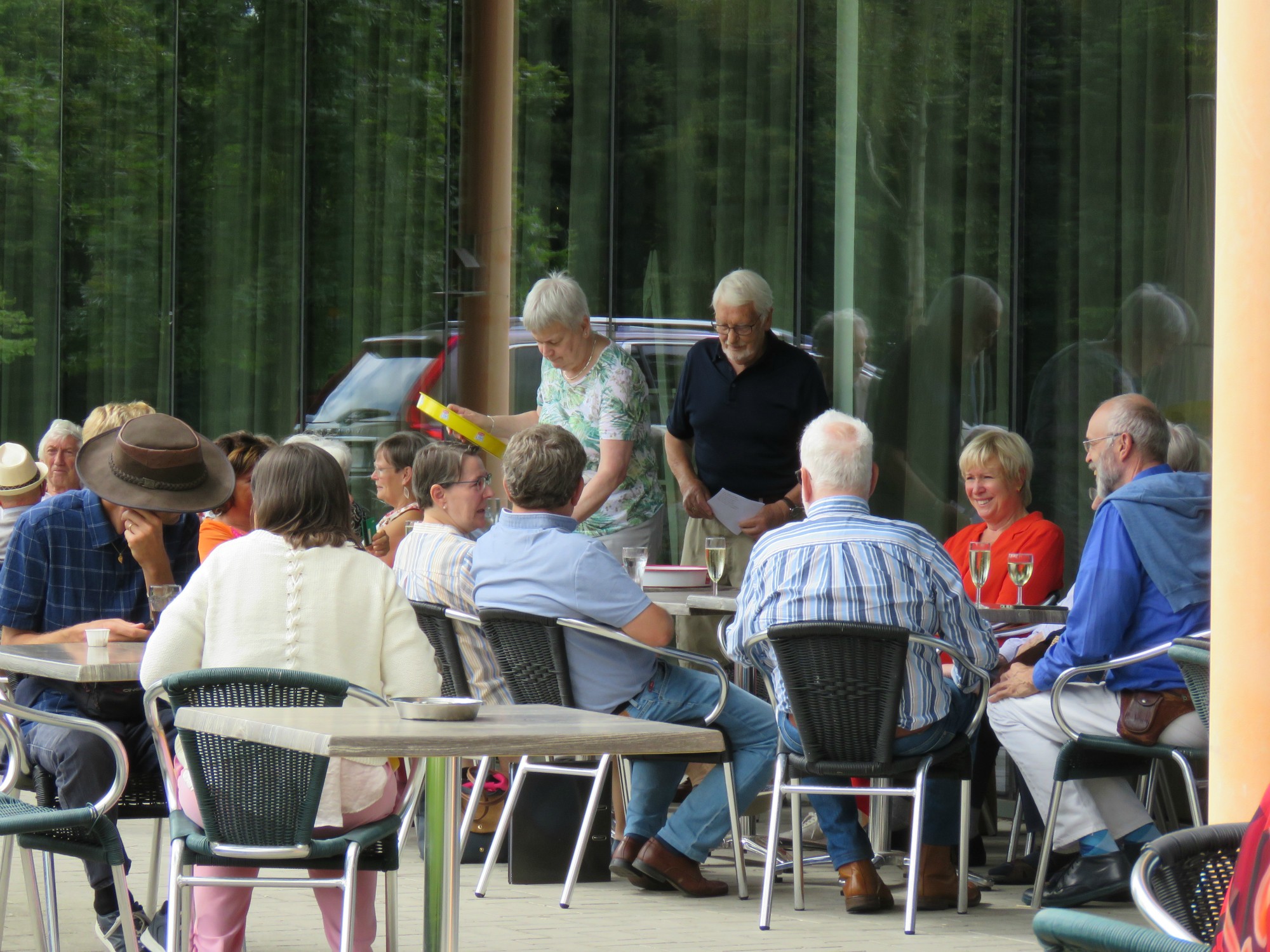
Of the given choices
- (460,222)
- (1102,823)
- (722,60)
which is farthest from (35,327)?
(1102,823)

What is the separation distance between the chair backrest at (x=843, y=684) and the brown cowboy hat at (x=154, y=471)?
5.27 feet

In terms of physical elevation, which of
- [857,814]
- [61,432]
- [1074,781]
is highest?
[61,432]

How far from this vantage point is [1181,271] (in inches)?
289

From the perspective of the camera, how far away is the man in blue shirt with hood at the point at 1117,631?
186 inches

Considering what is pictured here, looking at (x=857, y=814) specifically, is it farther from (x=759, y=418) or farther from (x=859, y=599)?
(x=759, y=418)

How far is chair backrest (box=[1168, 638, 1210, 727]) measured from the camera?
4.00 metres

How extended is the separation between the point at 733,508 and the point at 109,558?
264 centimetres

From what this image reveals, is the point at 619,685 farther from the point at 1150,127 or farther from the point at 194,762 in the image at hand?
the point at 1150,127

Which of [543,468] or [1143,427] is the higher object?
[1143,427]

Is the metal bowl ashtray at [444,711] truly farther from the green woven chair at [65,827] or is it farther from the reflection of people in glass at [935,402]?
the reflection of people in glass at [935,402]

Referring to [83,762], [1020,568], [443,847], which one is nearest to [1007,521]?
[1020,568]

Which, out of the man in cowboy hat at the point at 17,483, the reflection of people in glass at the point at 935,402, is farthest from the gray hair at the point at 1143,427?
the man in cowboy hat at the point at 17,483

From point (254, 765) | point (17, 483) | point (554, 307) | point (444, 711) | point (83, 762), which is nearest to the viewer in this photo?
point (444, 711)

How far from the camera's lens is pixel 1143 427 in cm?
504
